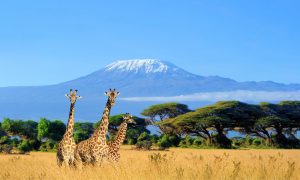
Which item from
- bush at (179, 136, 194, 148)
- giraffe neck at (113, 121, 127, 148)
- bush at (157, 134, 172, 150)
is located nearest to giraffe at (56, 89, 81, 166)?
giraffe neck at (113, 121, 127, 148)

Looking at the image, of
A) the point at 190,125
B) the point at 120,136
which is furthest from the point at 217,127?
the point at 120,136

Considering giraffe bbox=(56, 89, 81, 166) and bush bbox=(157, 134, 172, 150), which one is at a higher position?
giraffe bbox=(56, 89, 81, 166)

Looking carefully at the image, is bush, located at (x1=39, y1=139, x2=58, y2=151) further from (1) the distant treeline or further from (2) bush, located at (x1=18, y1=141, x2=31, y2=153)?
(1) the distant treeline

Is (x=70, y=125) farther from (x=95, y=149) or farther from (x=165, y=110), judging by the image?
(x=165, y=110)

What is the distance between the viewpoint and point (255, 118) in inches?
2771

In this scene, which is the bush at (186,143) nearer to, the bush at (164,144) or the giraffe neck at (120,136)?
the bush at (164,144)

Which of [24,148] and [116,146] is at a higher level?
[116,146]

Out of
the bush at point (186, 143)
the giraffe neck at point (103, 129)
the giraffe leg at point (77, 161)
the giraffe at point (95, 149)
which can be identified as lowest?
the bush at point (186, 143)

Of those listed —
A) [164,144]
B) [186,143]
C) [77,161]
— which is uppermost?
[77,161]

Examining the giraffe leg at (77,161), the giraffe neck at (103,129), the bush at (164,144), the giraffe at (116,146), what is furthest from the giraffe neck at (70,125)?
the bush at (164,144)

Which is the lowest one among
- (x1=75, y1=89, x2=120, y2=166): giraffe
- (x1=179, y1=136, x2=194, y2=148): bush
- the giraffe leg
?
(x1=179, y1=136, x2=194, y2=148): bush

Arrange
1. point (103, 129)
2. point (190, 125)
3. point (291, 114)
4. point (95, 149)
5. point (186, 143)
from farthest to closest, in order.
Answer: point (291, 114)
point (190, 125)
point (186, 143)
point (103, 129)
point (95, 149)

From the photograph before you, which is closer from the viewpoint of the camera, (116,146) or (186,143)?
(116,146)

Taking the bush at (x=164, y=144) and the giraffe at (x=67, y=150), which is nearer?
the giraffe at (x=67, y=150)
